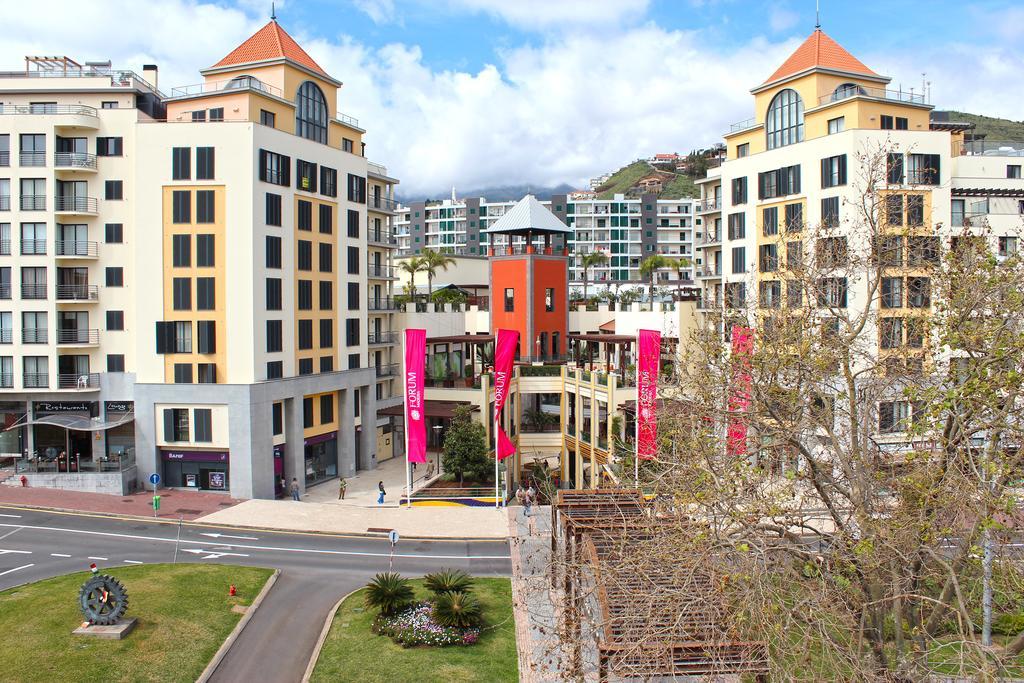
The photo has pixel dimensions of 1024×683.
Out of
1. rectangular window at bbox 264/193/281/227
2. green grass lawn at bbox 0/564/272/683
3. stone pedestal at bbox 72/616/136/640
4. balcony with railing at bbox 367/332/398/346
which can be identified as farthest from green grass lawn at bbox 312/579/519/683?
balcony with railing at bbox 367/332/398/346

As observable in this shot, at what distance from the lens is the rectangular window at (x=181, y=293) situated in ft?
162

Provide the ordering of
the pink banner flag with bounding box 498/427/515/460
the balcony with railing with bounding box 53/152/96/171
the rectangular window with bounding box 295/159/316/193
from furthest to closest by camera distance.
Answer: the rectangular window with bounding box 295/159/316/193, the balcony with railing with bounding box 53/152/96/171, the pink banner flag with bounding box 498/427/515/460

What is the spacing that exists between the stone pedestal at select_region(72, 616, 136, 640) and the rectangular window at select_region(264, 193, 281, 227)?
96.3 ft

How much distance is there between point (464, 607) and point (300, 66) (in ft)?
132

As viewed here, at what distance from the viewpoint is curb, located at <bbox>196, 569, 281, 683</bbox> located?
25484 mm

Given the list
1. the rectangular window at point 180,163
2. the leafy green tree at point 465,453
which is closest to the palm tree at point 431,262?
the leafy green tree at point 465,453

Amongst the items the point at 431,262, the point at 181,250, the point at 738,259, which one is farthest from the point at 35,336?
the point at 738,259

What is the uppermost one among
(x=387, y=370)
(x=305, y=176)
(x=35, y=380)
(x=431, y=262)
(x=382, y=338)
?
(x=305, y=176)

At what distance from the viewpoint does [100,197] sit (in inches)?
2036

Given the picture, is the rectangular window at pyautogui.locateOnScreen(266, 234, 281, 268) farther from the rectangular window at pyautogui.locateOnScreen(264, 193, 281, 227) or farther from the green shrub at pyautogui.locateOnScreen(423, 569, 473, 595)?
the green shrub at pyautogui.locateOnScreen(423, 569, 473, 595)

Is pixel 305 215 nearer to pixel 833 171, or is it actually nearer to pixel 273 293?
pixel 273 293

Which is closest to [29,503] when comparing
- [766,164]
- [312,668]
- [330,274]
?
[330,274]

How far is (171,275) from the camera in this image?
162 feet

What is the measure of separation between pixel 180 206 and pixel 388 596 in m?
31.3
